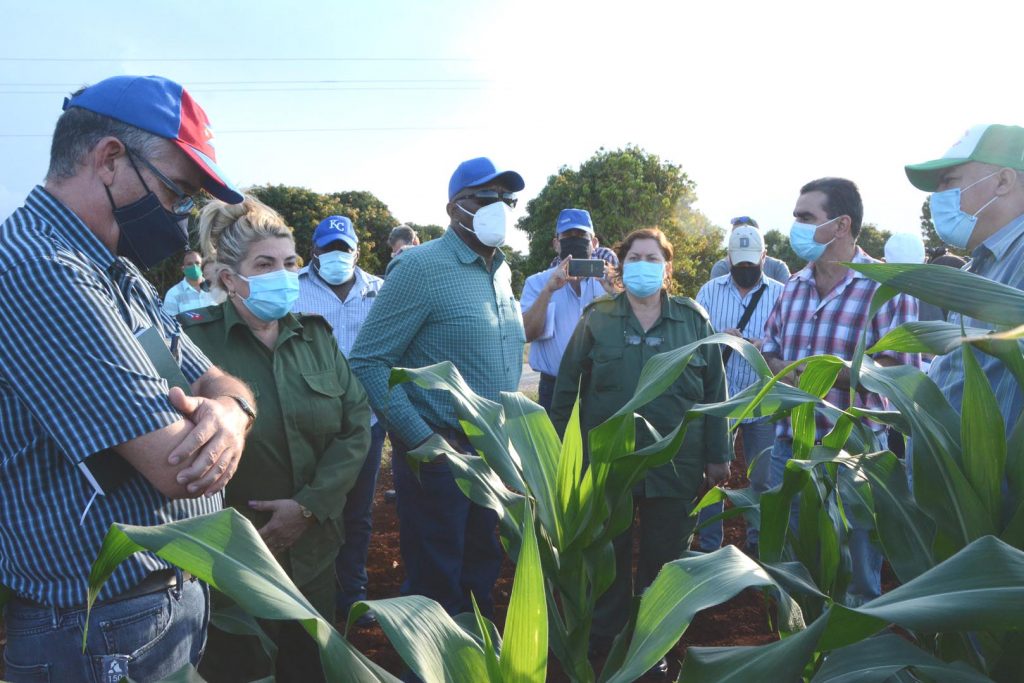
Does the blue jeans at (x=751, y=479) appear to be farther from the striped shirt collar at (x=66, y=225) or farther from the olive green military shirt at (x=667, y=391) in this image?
the striped shirt collar at (x=66, y=225)

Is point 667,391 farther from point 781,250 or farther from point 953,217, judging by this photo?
point 781,250

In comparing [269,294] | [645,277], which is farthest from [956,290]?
[645,277]

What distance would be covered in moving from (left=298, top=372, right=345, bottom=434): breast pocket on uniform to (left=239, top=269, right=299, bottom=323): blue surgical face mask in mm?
275

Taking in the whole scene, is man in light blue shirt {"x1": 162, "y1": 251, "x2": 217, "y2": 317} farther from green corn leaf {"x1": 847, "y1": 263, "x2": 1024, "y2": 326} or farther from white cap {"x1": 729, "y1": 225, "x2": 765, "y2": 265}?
green corn leaf {"x1": 847, "y1": 263, "x2": 1024, "y2": 326}

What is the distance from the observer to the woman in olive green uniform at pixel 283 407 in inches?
95.0

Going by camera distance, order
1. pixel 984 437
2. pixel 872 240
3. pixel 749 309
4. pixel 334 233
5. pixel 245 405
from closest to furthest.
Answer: pixel 984 437
pixel 245 405
pixel 749 309
pixel 334 233
pixel 872 240

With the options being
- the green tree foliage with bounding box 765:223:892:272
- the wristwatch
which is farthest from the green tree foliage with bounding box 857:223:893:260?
the wristwatch

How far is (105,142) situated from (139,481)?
Answer: 69 centimetres

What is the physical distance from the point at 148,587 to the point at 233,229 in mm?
1564

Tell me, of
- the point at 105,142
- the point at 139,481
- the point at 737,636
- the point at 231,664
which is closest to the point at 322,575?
the point at 231,664

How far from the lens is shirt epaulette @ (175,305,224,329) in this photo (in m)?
2.54

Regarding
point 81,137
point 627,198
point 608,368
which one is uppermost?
point 627,198

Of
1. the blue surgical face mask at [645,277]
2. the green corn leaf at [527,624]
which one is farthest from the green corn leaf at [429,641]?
the blue surgical face mask at [645,277]

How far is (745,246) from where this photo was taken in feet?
16.1
